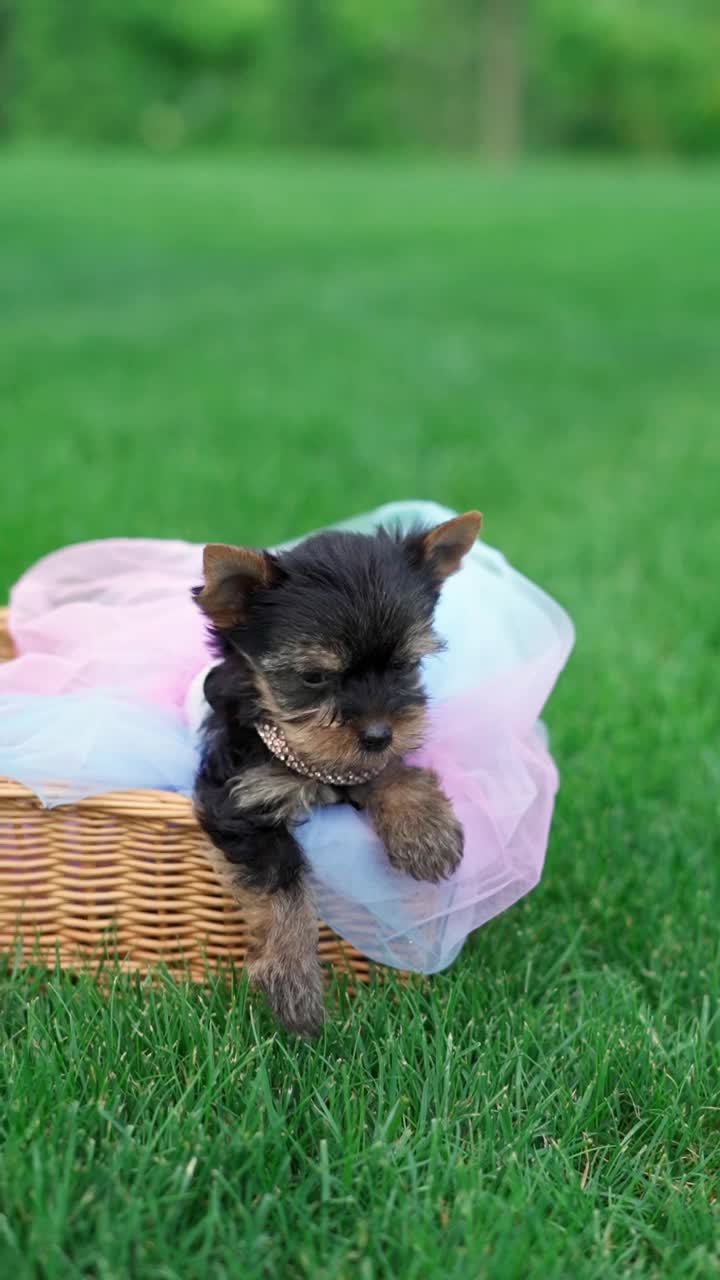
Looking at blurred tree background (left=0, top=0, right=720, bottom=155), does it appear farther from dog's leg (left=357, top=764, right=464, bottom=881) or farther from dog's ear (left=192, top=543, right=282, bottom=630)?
dog's leg (left=357, top=764, right=464, bottom=881)

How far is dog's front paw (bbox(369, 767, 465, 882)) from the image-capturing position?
3109 mm

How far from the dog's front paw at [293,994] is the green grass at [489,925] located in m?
0.06

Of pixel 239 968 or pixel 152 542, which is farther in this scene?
pixel 152 542

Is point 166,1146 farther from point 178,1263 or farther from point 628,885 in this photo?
point 628,885

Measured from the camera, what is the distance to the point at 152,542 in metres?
4.83

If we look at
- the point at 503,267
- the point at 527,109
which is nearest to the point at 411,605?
the point at 503,267

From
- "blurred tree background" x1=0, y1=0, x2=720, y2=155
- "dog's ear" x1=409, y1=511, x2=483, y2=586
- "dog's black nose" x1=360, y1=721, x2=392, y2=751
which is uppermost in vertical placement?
"dog's ear" x1=409, y1=511, x2=483, y2=586

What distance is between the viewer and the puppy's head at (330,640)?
3.01m

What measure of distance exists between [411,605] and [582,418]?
7.35 metres

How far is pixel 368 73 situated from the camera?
45.3 m

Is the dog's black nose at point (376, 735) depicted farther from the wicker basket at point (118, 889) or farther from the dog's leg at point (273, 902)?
the wicker basket at point (118, 889)

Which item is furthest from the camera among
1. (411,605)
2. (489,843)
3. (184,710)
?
(184,710)

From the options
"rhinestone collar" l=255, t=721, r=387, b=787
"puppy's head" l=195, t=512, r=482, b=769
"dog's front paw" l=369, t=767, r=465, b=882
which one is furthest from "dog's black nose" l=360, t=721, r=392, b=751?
"dog's front paw" l=369, t=767, r=465, b=882

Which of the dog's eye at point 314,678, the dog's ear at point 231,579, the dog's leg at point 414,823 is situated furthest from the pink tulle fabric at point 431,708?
the dog's ear at point 231,579
